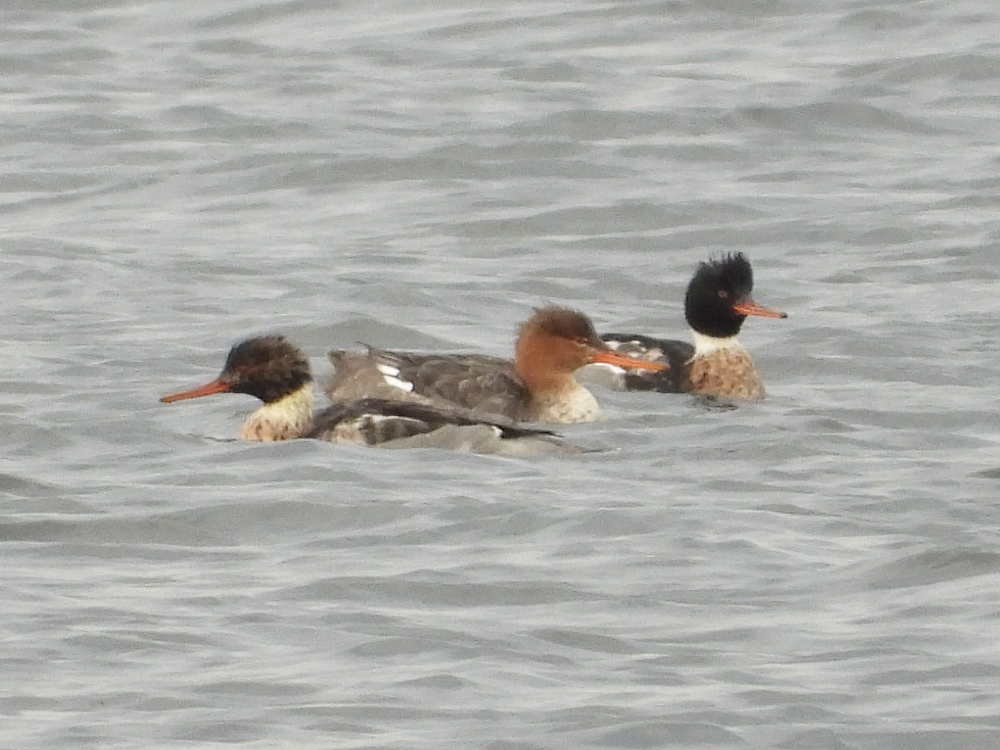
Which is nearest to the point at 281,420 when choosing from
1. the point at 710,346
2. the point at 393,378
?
the point at 393,378

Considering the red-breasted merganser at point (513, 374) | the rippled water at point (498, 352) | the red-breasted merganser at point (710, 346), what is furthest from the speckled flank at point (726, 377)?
the red-breasted merganser at point (513, 374)

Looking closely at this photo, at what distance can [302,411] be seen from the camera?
1291cm

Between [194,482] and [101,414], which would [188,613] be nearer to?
[194,482]

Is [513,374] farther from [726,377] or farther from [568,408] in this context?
[726,377]

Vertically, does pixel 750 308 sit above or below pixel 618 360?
above

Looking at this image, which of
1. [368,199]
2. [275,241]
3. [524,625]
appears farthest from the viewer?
[368,199]

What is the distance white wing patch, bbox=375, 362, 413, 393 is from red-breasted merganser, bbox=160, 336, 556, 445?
1.63 ft

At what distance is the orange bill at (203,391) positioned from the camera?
41.9 feet

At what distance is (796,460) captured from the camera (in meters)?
12.1

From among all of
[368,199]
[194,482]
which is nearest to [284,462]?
[194,482]

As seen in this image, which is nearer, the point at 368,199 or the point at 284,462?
the point at 284,462

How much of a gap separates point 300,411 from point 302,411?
1 cm

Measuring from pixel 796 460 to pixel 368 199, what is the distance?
7173mm

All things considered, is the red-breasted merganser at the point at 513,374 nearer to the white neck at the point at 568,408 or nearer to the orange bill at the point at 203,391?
the white neck at the point at 568,408
